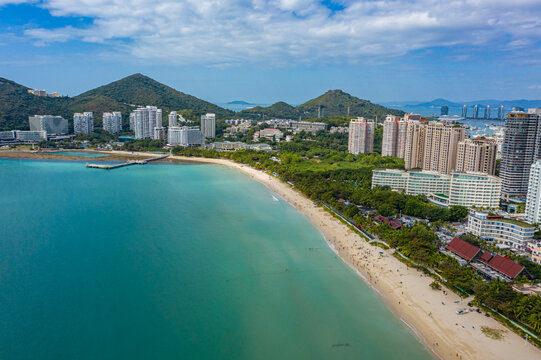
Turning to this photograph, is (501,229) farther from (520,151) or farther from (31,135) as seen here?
(31,135)

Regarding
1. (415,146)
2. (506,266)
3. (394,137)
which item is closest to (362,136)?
(394,137)

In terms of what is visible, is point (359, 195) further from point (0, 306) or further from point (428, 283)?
point (0, 306)

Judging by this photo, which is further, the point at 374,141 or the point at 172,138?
the point at 172,138

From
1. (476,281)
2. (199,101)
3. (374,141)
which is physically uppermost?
(199,101)

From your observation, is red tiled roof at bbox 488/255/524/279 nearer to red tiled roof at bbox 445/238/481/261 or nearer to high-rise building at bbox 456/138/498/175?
red tiled roof at bbox 445/238/481/261

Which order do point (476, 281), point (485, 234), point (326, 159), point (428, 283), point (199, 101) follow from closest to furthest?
point (476, 281) → point (428, 283) → point (485, 234) → point (326, 159) → point (199, 101)

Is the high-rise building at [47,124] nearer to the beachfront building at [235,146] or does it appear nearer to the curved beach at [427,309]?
the beachfront building at [235,146]

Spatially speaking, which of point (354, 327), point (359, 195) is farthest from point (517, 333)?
point (359, 195)

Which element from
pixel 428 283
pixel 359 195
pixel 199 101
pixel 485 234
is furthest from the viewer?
pixel 199 101
